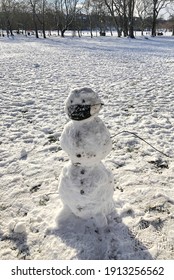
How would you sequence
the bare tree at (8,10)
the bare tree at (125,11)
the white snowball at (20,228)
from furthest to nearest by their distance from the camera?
1. the bare tree at (8,10)
2. the bare tree at (125,11)
3. the white snowball at (20,228)

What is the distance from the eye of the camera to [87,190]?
100 inches

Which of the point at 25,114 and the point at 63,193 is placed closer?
the point at 63,193

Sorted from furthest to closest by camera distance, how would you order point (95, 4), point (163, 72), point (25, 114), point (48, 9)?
point (48, 9) < point (95, 4) < point (163, 72) < point (25, 114)

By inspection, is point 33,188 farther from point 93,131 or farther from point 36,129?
point 36,129

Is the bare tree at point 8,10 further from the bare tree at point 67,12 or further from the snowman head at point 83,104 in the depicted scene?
the snowman head at point 83,104

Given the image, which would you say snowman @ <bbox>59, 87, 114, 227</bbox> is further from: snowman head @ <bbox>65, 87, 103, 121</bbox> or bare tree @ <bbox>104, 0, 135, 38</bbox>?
bare tree @ <bbox>104, 0, 135, 38</bbox>

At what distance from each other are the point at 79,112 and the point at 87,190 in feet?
2.40

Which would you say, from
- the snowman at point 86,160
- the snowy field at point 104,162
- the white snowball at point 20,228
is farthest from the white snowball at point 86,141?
the white snowball at point 20,228

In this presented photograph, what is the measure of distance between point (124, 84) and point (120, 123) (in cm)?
381

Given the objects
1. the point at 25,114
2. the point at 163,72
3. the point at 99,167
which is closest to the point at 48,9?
the point at 163,72

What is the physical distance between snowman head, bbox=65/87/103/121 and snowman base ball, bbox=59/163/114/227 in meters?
0.53

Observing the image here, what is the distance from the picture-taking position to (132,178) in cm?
367

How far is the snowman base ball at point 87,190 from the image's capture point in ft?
8.38

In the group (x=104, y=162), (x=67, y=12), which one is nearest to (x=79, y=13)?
(x=67, y=12)
